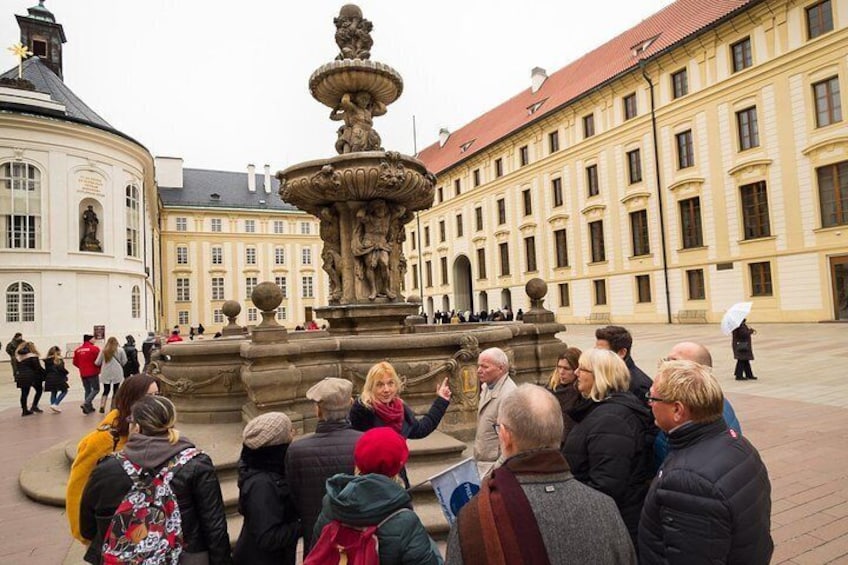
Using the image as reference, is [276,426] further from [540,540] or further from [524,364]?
[524,364]

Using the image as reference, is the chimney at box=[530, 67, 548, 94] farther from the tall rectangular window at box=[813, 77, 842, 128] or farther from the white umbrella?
the white umbrella

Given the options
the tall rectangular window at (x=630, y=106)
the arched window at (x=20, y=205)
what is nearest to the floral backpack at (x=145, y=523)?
the arched window at (x=20, y=205)

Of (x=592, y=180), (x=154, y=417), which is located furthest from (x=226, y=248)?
(x=154, y=417)

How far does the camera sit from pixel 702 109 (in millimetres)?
25391

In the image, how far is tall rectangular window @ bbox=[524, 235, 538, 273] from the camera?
37250mm

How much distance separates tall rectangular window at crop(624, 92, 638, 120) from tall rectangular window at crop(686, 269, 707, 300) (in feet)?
31.5

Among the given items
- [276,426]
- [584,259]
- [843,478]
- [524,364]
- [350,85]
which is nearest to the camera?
[276,426]

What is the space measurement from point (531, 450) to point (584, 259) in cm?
3249

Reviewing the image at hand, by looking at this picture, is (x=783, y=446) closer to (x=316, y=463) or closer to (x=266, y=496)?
(x=316, y=463)

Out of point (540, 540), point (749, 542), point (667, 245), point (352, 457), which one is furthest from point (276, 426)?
point (667, 245)

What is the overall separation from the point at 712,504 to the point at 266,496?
1.78m

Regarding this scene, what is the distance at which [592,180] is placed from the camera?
32250 mm

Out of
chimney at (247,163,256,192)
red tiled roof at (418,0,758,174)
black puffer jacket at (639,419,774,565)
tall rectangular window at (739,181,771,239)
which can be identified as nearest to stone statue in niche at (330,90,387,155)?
black puffer jacket at (639,419,774,565)

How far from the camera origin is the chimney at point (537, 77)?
41594 millimetres
